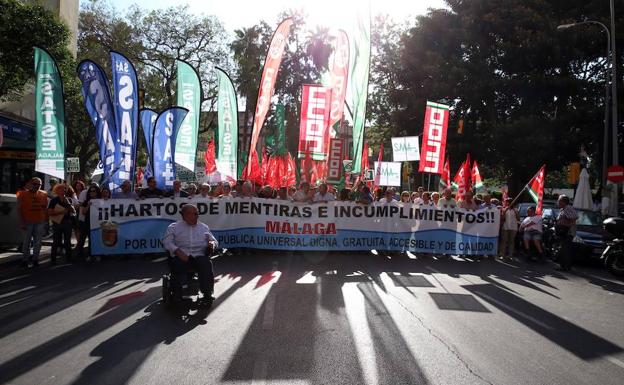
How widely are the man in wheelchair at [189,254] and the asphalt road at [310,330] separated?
33cm

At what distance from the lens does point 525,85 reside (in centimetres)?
3034

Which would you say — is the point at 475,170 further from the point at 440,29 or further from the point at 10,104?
the point at 10,104

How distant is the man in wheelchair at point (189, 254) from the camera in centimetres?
713

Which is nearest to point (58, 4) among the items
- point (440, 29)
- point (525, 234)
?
point (440, 29)

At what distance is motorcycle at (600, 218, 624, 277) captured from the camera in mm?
12086

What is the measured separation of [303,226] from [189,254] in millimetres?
6129

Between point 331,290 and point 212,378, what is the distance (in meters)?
4.35

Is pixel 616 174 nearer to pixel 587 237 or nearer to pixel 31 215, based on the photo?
pixel 587 237


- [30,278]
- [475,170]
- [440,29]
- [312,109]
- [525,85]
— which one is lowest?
[30,278]

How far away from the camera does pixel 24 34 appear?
61.0 feet

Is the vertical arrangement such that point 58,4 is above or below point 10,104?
above

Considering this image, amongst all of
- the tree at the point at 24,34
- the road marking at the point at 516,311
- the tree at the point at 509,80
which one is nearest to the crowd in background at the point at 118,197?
the road marking at the point at 516,311

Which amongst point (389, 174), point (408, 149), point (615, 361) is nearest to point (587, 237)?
point (615, 361)

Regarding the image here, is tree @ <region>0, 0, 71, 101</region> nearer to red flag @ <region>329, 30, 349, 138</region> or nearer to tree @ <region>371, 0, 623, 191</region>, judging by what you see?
red flag @ <region>329, 30, 349, 138</region>
